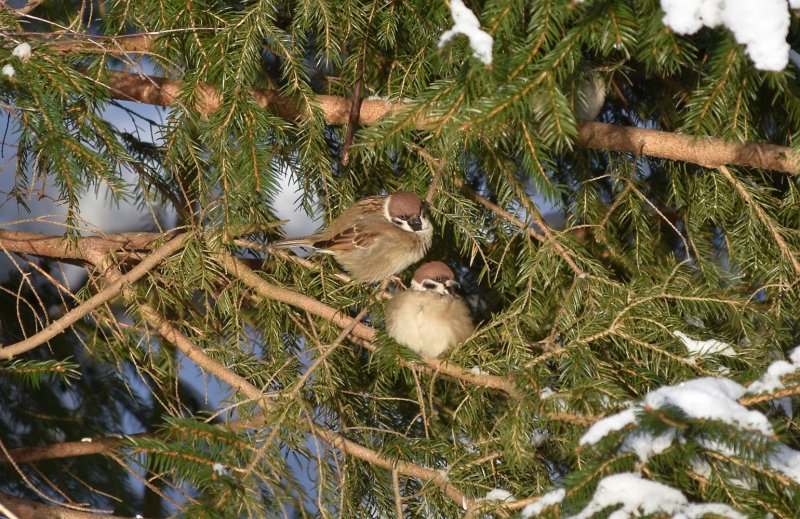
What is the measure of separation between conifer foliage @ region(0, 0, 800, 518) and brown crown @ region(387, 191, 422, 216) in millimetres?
78

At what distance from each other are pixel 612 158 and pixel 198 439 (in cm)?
198

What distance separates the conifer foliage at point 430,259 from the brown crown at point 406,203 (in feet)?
0.26

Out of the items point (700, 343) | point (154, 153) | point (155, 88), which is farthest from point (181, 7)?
point (700, 343)

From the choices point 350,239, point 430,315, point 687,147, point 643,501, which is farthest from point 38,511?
point 687,147

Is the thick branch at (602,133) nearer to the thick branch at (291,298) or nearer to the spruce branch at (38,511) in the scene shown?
the thick branch at (291,298)

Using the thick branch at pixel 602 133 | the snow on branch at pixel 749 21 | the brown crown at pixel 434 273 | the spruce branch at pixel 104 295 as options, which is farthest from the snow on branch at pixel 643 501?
the spruce branch at pixel 104 295

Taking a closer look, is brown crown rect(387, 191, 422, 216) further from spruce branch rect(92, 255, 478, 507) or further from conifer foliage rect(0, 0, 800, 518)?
spruce branch rect(92, 255, 478, 507)

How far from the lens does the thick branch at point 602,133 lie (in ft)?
9.39

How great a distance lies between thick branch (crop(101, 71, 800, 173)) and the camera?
9.39 ft

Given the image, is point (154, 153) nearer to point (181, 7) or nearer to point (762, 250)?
point (181, 7)

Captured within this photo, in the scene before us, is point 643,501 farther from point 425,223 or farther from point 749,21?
point 425,223

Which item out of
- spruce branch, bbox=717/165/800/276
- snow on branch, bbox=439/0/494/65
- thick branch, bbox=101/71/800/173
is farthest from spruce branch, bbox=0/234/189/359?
spruce branch, bbox=717/165/800/276

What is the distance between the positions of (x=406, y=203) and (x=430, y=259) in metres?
0.63

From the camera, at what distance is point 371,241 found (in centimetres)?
363
